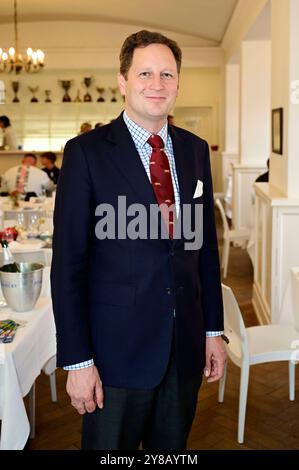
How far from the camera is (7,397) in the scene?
215 cm

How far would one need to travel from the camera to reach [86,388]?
1.64 m

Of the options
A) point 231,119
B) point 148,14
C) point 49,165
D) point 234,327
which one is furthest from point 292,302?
point 231,119

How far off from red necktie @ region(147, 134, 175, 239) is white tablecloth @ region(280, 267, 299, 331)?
1523 millimetres

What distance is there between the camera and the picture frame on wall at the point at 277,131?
483 cm

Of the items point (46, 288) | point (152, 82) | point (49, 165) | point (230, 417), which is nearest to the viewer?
point (152, 82)

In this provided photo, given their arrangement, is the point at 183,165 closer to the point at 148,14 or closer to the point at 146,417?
the point at 146,417

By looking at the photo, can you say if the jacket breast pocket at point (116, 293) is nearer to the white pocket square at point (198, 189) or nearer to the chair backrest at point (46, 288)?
the white pocket square at point (198, 189)

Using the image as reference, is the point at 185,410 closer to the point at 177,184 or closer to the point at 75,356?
the point at 75,356

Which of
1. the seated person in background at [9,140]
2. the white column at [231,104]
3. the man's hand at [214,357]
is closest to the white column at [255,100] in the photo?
the white column at [231,104]

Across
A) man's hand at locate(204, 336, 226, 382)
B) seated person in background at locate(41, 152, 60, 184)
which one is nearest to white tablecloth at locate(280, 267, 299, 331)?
man's hand at locate(204, 336, 226, 382)

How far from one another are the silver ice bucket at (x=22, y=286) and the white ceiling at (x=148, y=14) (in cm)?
707

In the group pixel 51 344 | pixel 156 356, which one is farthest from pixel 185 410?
pixel 51 344

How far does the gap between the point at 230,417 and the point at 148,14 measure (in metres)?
8.92

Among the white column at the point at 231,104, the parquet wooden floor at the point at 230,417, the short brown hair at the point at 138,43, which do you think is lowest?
the parquet wooden floor at the point at 230,417
